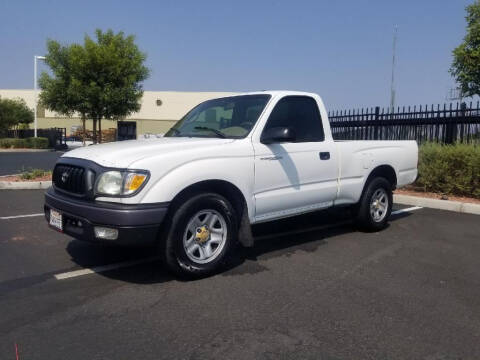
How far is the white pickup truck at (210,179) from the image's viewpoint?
12.4 ft

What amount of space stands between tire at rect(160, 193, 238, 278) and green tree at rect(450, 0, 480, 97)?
1130 cm

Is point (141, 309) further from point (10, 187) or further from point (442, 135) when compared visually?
point (442, 135)

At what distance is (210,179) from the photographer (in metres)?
4.16

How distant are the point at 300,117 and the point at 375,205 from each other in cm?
194

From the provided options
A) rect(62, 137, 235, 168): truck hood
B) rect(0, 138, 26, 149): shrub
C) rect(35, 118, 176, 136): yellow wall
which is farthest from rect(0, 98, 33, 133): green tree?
rect(62, 137, 235, 168): truck hood

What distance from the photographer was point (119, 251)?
5.06 metres

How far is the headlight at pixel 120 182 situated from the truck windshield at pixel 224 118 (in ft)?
4.27

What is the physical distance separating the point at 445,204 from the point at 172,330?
682 cm

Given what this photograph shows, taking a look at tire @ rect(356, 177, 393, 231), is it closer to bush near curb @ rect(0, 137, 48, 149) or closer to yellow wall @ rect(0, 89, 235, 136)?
bush near curb @ rect(0, 137, 48, 149)

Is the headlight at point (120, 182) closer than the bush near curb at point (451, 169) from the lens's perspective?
Yes

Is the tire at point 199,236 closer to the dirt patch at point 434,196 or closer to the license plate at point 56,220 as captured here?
the license plate at point 56,220

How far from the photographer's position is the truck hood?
3.89 m

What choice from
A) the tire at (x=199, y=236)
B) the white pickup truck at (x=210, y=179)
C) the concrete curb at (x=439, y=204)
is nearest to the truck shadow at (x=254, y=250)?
the tire at (x=199, y=236)

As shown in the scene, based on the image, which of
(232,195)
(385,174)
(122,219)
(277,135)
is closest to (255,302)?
(232,195)
